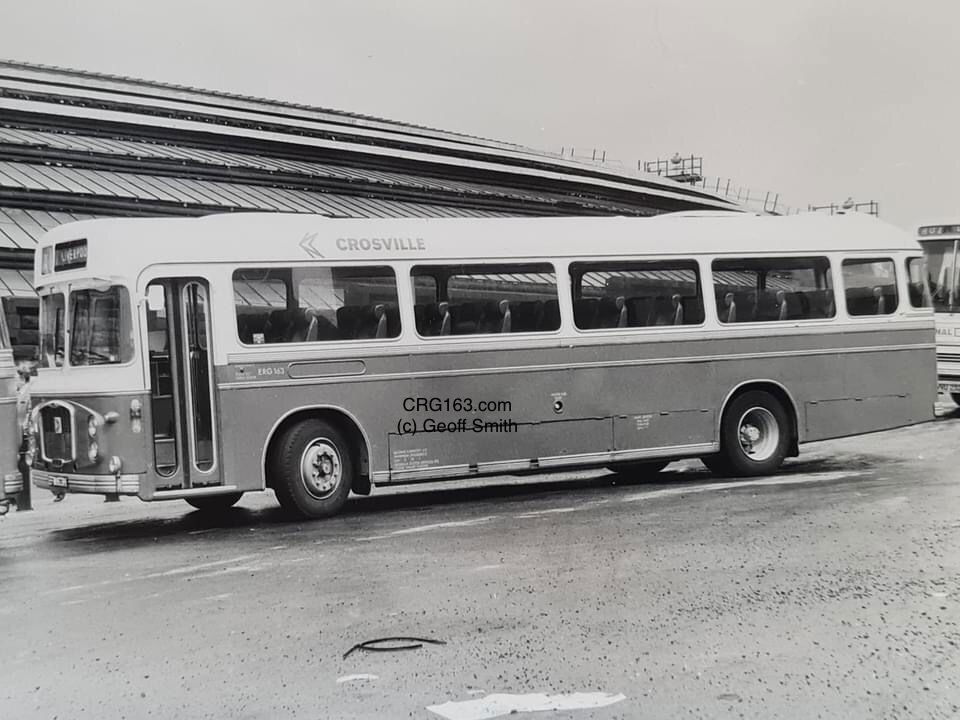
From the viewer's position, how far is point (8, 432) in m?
9.93

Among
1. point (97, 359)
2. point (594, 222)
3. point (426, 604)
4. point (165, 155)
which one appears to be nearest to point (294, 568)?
point (426, 604)

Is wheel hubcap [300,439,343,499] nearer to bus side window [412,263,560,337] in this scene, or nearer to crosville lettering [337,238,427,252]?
bus side window [412,263,560,337]

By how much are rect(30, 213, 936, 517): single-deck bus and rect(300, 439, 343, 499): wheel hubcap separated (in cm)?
2

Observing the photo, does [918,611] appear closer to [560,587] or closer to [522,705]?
[560,587]

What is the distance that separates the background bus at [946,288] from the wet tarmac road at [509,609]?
9.25m

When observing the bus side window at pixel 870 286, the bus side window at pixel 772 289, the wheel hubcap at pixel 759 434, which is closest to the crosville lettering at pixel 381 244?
the bus side window at pixel 772 289

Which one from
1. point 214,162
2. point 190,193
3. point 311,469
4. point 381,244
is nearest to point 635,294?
point 381,244

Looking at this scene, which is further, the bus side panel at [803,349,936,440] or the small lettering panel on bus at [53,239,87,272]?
the bus side panel at [803,349,936,440]

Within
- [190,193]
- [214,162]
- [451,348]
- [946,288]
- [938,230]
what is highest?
[214,162]

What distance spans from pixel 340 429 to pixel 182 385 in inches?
67.9

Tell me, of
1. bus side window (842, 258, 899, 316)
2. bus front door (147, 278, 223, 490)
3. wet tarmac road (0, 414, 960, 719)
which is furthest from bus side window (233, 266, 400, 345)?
bus side window (842, 258, 899, 316)

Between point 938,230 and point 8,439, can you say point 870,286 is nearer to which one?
point 938,230

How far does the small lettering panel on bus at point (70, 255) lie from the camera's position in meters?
11.0

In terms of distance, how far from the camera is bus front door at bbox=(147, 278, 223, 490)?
10844mm
